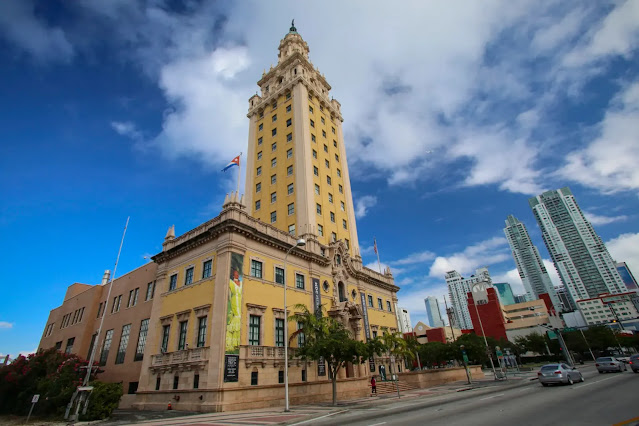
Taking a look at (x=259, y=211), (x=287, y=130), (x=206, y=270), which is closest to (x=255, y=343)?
(x=206, y=270)

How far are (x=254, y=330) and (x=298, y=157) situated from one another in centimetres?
2411

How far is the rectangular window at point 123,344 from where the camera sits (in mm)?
35594

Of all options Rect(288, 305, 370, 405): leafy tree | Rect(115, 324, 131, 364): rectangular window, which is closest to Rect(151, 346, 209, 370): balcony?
Rect(288, 305, 370, 405): leafy tree

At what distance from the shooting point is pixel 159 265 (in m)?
35.5

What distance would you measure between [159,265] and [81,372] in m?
11.3

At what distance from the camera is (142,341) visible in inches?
1328

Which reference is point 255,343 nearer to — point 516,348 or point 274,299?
point 274,299

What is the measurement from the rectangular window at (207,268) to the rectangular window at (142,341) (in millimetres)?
10300

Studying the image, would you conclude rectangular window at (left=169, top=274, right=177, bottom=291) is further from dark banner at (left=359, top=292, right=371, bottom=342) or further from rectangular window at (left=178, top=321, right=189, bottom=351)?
dark banner at (left=359, top=292, right=371, bottom=342)

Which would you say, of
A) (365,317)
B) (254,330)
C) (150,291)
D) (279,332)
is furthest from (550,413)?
(150,291)

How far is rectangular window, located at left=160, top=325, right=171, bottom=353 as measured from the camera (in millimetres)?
29931

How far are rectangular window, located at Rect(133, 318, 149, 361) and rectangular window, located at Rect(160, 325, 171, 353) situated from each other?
388cm

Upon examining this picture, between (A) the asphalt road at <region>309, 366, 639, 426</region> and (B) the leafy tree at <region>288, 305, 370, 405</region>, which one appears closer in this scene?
(A) the asphalt road at <region>309, 366, 639, 426</region>

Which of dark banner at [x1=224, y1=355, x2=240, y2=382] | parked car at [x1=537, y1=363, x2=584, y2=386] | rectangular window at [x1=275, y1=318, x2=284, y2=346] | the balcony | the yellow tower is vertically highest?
the yellow tower
